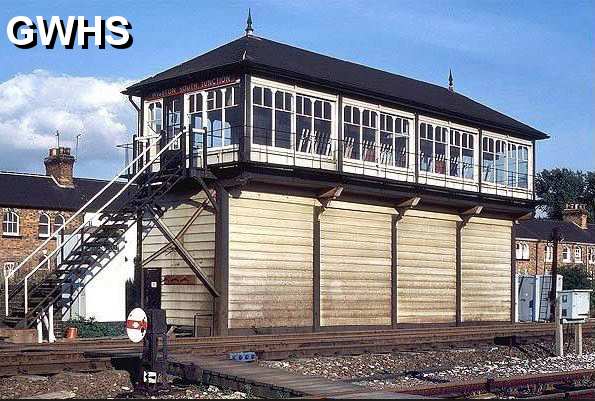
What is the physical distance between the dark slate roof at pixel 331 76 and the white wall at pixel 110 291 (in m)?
4.64

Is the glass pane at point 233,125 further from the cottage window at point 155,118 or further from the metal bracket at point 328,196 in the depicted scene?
the metal bracket at point 328,196

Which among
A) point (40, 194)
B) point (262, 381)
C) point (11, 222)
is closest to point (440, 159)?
point (262, 381)

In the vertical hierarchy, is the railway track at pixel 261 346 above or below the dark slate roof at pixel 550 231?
below

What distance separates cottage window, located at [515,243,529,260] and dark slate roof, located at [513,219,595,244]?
696 millimetres

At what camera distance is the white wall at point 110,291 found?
81.8 ft

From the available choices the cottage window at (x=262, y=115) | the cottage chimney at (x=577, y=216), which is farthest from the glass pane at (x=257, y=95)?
the cottage chimney at (x=577, y=216)

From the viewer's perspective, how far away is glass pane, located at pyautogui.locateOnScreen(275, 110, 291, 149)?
73.5ft

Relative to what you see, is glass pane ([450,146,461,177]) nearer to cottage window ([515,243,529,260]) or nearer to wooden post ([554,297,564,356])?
wooden post ([554,297,564,356])

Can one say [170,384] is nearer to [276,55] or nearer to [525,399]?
[525,399]

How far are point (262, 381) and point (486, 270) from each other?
1861 cm

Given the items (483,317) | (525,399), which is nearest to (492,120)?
(483,317)

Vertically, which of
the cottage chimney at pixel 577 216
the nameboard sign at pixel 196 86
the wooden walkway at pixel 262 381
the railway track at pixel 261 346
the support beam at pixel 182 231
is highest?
the nameboard sign at pixel 196 86

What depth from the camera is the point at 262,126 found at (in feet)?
72.5

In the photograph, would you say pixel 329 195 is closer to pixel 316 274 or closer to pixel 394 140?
pixel 316 274
